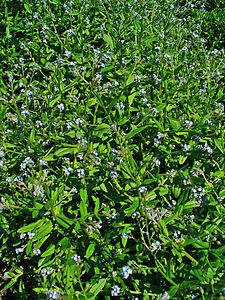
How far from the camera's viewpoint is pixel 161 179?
3.30 meters

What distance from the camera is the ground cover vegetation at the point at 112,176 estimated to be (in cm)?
282

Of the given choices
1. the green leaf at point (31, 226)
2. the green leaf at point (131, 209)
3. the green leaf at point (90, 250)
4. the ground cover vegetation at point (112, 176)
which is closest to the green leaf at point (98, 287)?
the ground cover vegetation at point (112, 176)

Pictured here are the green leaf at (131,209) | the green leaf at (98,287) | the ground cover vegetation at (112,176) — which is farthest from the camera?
the green leaf at (131,209)

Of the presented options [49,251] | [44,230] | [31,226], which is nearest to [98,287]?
[49,251]

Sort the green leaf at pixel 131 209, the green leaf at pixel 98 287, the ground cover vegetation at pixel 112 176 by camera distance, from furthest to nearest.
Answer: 1. the green leaf at pixel 131 209
2. the ground cover vegetation at pixel 112 176
3. the green leaf at pixel 98 287

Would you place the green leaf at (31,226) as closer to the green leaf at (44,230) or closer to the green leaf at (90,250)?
the green leaf at (44,230)

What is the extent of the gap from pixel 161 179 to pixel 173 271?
3.30 ft

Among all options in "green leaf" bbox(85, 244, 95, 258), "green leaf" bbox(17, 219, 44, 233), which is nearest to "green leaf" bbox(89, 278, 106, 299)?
"green leaf" bbox(85, 244, 95, 258)

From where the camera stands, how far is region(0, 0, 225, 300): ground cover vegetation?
2.82 m

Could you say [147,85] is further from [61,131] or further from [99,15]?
[99,15]

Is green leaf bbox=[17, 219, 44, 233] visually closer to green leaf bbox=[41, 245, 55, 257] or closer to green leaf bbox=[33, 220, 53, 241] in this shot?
green leaf bbox=[33, 220, 53, 241]

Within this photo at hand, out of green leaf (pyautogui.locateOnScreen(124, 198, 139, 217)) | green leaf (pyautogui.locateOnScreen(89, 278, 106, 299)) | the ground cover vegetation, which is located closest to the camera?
green leaf (pyautogui.locateOnScreen(89, 278, 106, 299))

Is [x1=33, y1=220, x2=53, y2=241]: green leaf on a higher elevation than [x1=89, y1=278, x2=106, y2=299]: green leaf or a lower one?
higher

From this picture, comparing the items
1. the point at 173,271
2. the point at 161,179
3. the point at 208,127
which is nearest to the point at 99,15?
the point at 208,127
